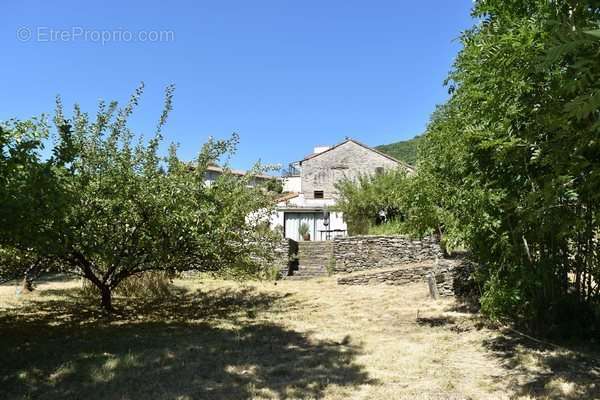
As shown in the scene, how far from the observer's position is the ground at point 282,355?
4801 mm

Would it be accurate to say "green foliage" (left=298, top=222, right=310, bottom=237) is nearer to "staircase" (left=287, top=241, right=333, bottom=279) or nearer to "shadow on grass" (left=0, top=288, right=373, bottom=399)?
"staircase" (left=287, top=241, right=333, bottom=279)

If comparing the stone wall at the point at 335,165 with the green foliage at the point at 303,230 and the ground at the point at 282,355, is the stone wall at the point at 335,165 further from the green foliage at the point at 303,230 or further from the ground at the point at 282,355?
the ground at the point at 282,355

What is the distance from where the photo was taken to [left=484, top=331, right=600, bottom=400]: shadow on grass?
4.64 meters

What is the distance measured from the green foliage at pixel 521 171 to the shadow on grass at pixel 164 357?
8.01ft

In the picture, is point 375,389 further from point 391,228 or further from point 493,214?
point 391,228

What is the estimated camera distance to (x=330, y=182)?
3438 centimetres

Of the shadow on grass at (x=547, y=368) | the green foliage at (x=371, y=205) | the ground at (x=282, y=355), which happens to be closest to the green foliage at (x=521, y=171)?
the shadow on grass at (x=547, y=368)

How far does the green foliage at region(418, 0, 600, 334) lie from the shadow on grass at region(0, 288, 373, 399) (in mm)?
2440

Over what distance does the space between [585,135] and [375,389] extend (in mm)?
3134

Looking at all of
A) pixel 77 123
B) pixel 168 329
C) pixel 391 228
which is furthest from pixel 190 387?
pixel 391 228

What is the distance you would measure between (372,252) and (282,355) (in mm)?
10419

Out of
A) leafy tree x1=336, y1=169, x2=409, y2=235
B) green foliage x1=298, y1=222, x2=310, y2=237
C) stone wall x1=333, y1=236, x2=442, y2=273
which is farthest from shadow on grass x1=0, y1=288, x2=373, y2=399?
green foliage x1=298, y1=222, x2=310, y2=237

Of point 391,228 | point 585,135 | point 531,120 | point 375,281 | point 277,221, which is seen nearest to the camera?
point 585,135

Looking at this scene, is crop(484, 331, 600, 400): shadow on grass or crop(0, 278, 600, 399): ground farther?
crop(0, 278, 600, 399): ground
